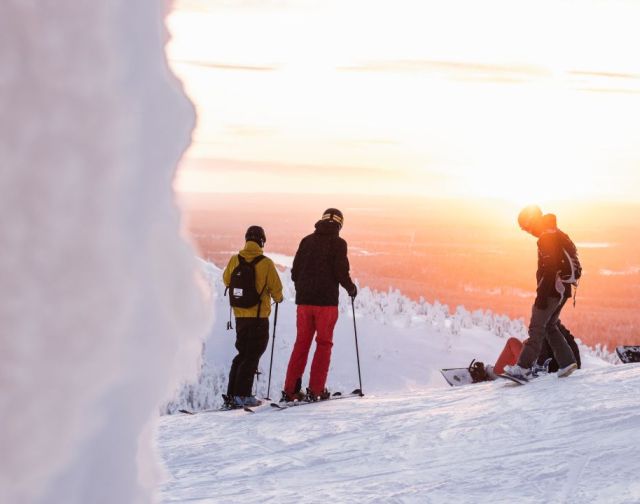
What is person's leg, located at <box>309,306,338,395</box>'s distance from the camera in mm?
9234

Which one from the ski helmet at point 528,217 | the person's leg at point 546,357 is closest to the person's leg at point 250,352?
the ski helmet at point 528,217

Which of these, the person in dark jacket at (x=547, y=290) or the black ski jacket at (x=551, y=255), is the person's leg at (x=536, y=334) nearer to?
the person in dark jacket at (x=547, y=290)

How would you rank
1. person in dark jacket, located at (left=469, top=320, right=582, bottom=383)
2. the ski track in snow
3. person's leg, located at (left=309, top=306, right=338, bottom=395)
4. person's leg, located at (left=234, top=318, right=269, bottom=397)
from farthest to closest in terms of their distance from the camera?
person in dark jacket, located at (left=469, top=320, right=582, bottom=383), person's leg, located at (left=234, top=318, right=269, bottom=397), person's leg, located at (left=309, top=306, right=338, bottom=395), the ski track in snow

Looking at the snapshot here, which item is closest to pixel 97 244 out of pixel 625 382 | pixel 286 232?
pixel 625 382

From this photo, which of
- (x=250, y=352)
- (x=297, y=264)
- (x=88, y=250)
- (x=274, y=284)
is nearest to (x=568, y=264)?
(x=297, y=264)

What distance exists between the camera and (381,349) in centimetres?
2045

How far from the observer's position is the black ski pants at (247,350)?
9.43 meters

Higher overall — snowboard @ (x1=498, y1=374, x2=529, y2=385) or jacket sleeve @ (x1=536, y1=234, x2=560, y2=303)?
jacket sleeve @ (x1=536, y1=234, x2=560, y2=303)

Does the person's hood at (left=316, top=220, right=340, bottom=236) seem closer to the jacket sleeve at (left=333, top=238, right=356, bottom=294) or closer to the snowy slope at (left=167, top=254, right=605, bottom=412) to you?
the jacket sleeve at (left=333, top=238, right=356, bottom=294)

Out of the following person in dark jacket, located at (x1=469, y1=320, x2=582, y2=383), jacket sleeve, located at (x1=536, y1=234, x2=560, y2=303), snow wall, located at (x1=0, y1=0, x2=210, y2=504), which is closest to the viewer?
snow wall, located at (x1=0, y1=0, x2=210, y2=504)

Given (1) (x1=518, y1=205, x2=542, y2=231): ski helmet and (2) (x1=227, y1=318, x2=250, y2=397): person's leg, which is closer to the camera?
(1) (x1=518, y1=205, x2=542, y2=231): ski helmet

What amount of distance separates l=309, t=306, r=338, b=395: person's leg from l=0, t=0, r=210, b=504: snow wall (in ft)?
26.7

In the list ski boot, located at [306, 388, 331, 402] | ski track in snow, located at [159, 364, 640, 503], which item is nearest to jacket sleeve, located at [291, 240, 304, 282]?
ski boot, located at [306, 388, 331, 402]

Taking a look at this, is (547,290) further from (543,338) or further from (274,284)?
(274,284)
